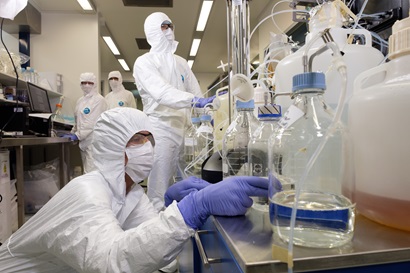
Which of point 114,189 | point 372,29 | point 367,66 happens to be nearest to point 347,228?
point 367,66

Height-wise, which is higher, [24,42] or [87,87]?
[24,42]

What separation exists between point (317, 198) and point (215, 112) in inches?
45.3

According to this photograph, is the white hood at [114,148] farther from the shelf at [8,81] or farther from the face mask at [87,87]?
the face mask at [87,87]

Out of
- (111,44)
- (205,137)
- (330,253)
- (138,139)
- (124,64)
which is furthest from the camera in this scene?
(124,64)

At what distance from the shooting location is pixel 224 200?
64 centimetres

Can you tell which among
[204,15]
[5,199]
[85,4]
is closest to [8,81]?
[85,4]

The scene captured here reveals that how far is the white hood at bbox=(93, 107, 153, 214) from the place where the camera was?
1.08 m

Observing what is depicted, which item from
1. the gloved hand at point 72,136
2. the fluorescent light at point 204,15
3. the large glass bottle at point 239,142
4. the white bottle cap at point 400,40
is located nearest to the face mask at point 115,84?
the gloved hand at point 72,136

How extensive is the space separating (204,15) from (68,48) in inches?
98.1

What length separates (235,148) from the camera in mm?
977

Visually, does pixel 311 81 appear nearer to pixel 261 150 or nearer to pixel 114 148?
pixel 261 150

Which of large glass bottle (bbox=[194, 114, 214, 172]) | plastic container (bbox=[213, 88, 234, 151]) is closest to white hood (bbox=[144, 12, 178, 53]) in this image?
plastic container (bbox=[213, 88, 234, 151])

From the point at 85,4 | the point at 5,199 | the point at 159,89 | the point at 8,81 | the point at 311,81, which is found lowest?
the point at 5,199

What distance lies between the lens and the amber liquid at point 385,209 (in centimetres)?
46
